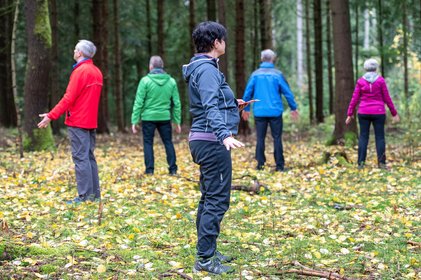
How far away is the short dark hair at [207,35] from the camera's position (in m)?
4.70

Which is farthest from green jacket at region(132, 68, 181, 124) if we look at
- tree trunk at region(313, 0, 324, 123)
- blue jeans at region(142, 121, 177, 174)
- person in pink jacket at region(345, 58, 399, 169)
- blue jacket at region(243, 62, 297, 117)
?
tree trunk at region(313, 0, 324, 123)

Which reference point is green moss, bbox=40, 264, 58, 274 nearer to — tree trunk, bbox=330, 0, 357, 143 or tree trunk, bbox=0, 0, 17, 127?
tree trunk, bbox=330, 0, 357, 143

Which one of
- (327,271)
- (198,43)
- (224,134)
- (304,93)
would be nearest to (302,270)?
(327,271)

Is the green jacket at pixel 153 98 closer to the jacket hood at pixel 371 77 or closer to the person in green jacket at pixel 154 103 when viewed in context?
the person in green jacket at pixel 154 103

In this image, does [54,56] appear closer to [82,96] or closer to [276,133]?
[276,133]

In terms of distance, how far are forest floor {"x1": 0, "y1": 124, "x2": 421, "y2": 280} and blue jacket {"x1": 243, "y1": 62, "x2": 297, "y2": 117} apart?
1.20m

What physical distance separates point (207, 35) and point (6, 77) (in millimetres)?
20980

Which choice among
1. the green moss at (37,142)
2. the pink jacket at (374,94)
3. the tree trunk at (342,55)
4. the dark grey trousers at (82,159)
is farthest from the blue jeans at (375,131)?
the green moss at (37,142)

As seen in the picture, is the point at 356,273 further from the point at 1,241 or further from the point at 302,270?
the point at 1,241

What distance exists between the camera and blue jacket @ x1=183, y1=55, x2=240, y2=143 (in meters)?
4.48

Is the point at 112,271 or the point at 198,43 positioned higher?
the point at 198,43

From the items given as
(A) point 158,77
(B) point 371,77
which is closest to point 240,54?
(B) point 371,77

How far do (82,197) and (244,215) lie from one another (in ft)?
7.64

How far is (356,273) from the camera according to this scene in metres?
4.83
